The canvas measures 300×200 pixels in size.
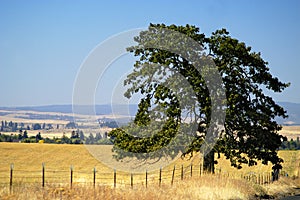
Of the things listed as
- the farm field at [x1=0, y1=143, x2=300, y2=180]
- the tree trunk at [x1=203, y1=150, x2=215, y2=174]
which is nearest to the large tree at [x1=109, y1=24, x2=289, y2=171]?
the tree trunk at [x1=203, y1=150, x2=215, y2=174]

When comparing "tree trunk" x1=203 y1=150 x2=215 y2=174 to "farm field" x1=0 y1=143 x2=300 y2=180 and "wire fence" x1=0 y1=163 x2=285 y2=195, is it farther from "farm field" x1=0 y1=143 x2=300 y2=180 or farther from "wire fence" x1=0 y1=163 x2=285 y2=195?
"farm field" x1=0 y1=143 x2=300 y2=180

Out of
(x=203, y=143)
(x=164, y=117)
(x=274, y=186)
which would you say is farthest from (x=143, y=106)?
(x=274, y=186)

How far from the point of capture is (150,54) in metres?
36.0

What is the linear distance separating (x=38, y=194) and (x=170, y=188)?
819 centimetres

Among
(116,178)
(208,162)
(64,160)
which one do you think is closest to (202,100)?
(208,162)

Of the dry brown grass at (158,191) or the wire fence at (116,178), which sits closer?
the dry brown grass at (158,191)

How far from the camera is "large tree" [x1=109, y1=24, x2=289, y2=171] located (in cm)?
3375

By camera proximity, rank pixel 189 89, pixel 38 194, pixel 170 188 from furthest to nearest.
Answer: pixel 189 89 < pixel 170 188 < pixel 38 194

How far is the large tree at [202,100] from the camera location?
33.8m

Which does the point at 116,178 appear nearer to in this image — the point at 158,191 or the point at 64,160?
the point at 158,191

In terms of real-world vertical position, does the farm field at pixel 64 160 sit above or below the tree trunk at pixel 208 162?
below

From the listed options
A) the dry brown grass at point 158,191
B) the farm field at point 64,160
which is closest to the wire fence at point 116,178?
the dry brown grass at point 158,191

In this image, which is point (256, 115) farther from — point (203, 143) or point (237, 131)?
point (203, 143)

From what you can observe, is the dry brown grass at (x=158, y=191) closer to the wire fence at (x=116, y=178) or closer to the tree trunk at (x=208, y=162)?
the wire fence at (x=116, y=178)
